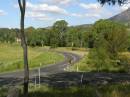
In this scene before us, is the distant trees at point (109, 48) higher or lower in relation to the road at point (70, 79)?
higher

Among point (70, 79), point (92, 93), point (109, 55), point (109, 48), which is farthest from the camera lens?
Result: point (109, 48)

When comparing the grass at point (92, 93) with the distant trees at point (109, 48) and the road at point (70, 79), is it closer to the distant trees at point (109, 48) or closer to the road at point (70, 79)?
the road at point (70, 79)

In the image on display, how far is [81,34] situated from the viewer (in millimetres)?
184000

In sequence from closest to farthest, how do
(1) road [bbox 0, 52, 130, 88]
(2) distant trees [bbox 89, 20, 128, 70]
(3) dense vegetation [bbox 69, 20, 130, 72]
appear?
(1) road [bbox 0, 52, 130, 88]
(2) distant trees [bbox 89, 20, 128, 70]
(3) dense vegetation [bbox 69, 20, 130, 72]

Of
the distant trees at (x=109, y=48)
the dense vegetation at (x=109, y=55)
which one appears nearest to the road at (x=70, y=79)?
the distant trees at (x=109, y=48)

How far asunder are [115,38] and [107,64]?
12144 millimetres

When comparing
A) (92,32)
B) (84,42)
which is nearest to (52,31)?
(84,42)

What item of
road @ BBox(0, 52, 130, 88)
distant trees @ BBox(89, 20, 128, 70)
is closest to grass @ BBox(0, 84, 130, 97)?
road @ BBox(0, 52, 130, 88)

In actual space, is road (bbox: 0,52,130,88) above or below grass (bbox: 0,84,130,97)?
below

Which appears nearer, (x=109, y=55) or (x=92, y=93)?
(x=92, y=93)

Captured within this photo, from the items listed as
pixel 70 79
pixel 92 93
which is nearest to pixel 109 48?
pixel 70 79

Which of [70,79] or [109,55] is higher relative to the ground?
[109,55]

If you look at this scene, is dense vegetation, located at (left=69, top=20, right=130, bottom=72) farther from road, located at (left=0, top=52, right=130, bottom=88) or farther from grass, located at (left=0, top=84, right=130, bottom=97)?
grass, located at (left=0, top=84, right=130, bottom=97)

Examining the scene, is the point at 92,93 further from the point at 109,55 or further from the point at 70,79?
the point at 109,55
